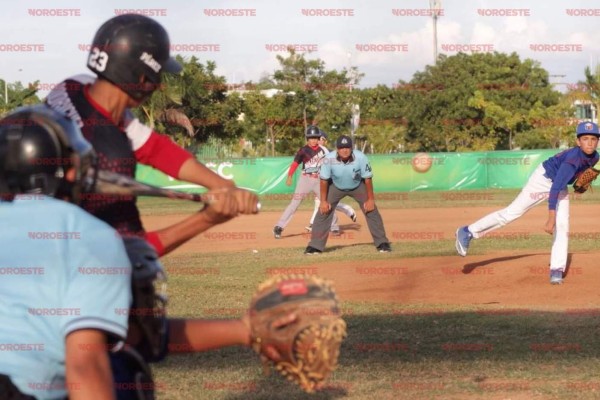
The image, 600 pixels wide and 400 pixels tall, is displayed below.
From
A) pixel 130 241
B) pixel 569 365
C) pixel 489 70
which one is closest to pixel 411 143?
pixel 489 70

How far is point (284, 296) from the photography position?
3.01 meters

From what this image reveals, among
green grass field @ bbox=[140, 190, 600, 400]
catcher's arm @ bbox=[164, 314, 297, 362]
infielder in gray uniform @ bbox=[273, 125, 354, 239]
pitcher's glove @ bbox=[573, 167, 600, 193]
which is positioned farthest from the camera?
infielder in gray uniform @ bbox=[273, 125, 354, 239]

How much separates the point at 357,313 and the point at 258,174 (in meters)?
24.7

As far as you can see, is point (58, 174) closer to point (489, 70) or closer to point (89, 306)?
point (89, 306)

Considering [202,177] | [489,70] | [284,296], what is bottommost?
[284,296]

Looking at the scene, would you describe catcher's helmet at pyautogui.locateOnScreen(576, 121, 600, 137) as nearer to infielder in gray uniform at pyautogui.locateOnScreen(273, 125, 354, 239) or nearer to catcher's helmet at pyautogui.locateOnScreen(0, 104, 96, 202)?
infielder in gray uniform at pyautogui.locateOnScreen(273, 125, 354, 239)

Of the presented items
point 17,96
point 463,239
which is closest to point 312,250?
point 463,239

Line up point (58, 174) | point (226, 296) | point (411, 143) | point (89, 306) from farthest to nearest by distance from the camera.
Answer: point (411, 143)
point (226, 296)
point (58, 174)
point (89, 306)

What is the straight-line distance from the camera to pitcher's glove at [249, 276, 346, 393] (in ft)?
9.69

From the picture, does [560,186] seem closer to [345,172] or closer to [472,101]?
[345,172]

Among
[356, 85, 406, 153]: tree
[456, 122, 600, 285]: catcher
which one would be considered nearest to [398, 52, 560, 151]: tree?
[356, 85, 406, 153]: tree

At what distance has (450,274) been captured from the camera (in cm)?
1271

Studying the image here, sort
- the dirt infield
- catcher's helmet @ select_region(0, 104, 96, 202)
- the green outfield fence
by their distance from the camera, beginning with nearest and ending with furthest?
catcher's helmet @ select_region(0, 104, 96, 202) → the dirt infield → the green outfield fence

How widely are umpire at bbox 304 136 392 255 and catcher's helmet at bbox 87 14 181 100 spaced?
12233 mm
